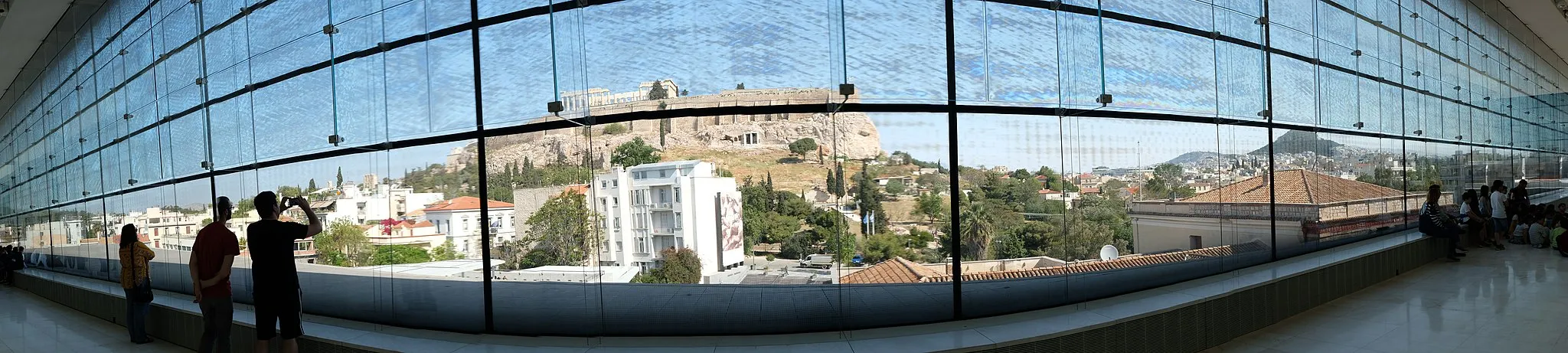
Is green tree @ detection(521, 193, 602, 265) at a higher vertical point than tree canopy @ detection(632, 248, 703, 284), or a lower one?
higher

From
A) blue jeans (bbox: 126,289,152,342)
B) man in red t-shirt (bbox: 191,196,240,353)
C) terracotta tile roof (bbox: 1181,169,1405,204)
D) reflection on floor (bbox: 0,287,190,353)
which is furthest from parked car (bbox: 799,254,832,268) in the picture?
blue jeans (bbox: 126,289,152,342)

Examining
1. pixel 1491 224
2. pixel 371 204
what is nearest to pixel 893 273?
pixel 371 204

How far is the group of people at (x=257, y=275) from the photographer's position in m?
2.89

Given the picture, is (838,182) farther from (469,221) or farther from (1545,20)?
(1545,20)

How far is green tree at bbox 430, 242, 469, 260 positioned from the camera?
11.5 ft

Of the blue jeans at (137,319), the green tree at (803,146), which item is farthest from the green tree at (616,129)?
the blue jeans at (137,319)

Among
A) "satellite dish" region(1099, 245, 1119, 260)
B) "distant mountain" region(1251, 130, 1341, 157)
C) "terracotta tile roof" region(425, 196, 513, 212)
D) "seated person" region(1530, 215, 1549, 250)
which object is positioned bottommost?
"seated person" region(1530, 215, 1549, 250)

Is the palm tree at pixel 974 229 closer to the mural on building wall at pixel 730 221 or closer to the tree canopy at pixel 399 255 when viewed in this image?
the mural on building wall at pixel 730 221

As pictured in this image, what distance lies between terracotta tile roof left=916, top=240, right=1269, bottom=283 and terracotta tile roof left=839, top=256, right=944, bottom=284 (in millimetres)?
49

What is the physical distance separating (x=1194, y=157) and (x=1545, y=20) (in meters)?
14.2

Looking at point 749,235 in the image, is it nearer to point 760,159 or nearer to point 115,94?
point 760,159

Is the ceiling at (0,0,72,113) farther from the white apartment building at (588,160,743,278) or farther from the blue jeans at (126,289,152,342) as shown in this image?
the white apartment building at (588,160,743,278)

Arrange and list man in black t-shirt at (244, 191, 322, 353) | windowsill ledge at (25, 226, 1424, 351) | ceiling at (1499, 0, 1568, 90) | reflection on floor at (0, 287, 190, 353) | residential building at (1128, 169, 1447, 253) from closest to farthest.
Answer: windowsill ledge at (25, 226, 1424, 351) → man in black t-shirt at (244, 191, 322, 353) → residential building at (1128, 169, 1447, 253) → reflection on floor at (0, 287, 190, 353) → ceiling at (1499, 0, 1568, 90)

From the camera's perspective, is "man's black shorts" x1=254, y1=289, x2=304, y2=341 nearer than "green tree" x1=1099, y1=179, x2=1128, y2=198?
Yes
